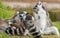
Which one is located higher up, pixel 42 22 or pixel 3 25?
pixel 3 25

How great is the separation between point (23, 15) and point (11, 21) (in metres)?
0.33

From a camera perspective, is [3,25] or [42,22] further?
[42,22]

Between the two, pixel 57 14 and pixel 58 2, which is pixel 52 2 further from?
pixel 57 14

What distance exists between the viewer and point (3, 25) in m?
7.75

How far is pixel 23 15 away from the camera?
7.99 m

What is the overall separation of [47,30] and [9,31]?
1.86 meters

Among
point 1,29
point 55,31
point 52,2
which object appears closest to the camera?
point 1,29

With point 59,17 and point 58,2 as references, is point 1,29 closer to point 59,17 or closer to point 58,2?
point 59,17

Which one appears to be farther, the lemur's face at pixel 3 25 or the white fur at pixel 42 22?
the white fur at pixel 42 22

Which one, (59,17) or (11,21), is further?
(59,17)

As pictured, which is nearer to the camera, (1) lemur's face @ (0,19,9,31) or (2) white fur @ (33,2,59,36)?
(1) lemur's face @ (0,19,9,31)

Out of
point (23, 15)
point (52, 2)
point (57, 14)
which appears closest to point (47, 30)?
point (23, 15)

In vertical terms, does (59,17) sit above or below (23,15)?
below

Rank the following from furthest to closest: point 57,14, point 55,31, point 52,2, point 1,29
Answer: point 52,2, point 57,14, point 55,31, point 1,29
